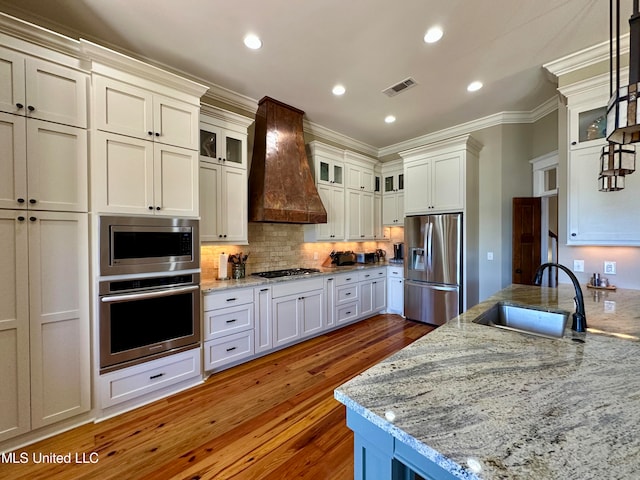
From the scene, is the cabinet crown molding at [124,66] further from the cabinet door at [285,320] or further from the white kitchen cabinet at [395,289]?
the white kitchen cabinet at [395,289]

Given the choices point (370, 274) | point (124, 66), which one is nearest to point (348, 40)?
point (124, 66)

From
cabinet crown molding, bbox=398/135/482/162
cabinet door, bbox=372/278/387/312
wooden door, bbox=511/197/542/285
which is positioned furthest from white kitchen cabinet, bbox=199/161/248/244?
wooden door, bbox=511/197/542/285

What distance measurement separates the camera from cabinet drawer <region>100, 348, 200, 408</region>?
2068 millimetres

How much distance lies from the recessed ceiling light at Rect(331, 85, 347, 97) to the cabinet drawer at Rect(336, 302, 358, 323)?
2837mm

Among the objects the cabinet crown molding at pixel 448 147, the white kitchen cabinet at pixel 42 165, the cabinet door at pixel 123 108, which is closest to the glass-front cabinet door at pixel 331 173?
the cabinet crown molding at pixel 448 147

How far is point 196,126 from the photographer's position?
252cm

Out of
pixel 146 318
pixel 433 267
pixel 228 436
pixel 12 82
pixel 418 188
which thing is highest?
pixel 12 82

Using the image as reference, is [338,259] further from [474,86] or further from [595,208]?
[595,208]

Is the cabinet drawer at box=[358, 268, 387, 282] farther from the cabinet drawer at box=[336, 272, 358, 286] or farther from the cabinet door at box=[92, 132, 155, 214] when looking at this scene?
the cabinet door at box=[92, 132, 155, 214]

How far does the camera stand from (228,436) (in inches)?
74.2

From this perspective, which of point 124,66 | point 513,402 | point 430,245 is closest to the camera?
point 513,402

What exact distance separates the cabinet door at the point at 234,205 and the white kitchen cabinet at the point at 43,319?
4.06 feet

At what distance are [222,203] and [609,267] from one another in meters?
3.80

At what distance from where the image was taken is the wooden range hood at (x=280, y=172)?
3264 mm
